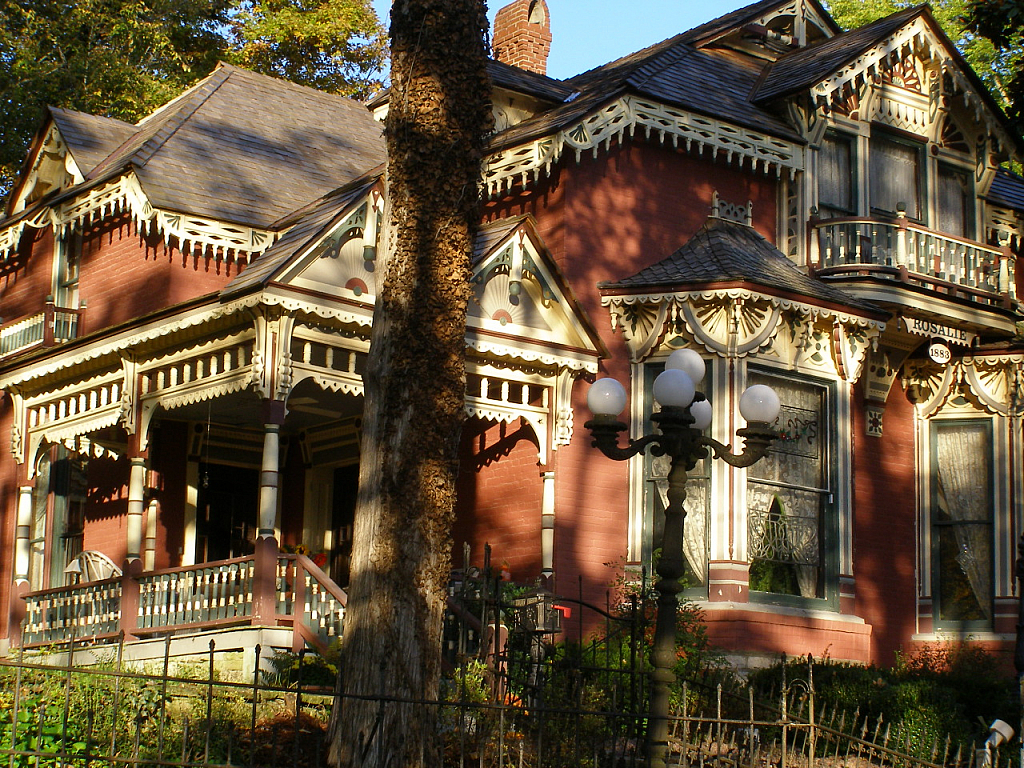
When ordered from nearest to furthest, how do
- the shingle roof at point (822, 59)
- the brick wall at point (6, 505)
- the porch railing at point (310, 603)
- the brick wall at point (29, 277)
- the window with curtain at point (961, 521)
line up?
the porch railing at point (310, 603) → the shingle roof at point (822, 59) → the window with curtain at point (961, 521) → the brick wall at point (6, 505) → the brick wall at point (29, 277)

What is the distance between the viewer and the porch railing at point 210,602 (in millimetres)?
14430

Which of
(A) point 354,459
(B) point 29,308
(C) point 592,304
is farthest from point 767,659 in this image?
(B) point 29,308

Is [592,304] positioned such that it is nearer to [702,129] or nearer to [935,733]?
[702,129]

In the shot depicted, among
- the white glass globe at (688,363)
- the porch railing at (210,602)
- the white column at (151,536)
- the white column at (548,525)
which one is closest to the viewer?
the white glass globe at (688,363)

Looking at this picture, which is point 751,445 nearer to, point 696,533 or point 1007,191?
point 696,533

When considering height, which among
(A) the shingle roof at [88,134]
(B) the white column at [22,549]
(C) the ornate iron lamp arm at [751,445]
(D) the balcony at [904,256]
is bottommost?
(B) the white column at [22,549]

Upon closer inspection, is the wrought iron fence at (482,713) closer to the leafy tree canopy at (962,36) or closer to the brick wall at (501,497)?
the brick wall at (501,497)

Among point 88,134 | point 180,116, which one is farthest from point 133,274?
point 88,134

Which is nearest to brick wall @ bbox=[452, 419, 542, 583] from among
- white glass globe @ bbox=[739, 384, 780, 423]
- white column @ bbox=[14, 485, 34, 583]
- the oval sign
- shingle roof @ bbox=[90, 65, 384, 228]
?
shingle roof @ bbox=[90, 65, 384, 228]

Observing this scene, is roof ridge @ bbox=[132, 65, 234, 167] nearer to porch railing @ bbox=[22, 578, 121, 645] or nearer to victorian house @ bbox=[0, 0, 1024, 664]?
victorian house @ bbox=[0, 0, 1024, 664]

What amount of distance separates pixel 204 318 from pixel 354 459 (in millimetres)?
5161

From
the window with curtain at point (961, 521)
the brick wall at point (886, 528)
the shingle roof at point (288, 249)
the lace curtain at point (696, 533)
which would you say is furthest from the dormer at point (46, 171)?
the window with curtain at point (961, 521)

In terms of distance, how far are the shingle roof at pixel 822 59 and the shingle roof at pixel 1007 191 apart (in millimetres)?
3366

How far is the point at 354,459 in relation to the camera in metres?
19.9
